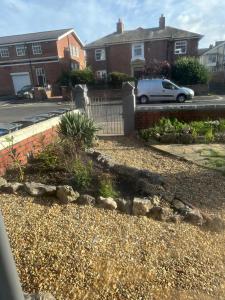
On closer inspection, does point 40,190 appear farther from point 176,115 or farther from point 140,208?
point 176,115

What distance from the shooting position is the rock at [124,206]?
364 cm

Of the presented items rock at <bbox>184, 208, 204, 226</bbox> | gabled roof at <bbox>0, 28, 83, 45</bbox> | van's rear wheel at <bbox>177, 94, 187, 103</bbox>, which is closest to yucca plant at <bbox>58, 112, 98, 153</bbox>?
rock at <bbox>184, 208, 204, 226</bbox>

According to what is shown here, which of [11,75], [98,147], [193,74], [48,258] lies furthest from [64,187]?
[11,75]

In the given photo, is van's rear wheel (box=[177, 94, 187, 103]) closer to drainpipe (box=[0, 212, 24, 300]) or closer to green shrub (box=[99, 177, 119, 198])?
green shrub (box=[99, 177, 119, 198])

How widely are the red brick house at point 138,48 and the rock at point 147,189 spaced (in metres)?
28.0

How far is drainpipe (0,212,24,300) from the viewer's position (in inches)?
56.6

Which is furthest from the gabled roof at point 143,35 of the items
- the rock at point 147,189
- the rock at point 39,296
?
the rock at point 39,296

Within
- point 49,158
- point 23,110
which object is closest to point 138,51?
point 23,110

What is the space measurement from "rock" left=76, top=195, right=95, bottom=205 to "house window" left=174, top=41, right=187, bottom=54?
105 ft

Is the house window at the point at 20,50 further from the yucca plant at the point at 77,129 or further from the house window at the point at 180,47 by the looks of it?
the yucca plant at the point at 77,129

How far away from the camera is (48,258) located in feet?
8.54

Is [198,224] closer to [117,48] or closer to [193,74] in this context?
[193,74]

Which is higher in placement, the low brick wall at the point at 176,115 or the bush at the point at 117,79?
Result: the bush at the point at 117,79

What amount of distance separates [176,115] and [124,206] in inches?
227
